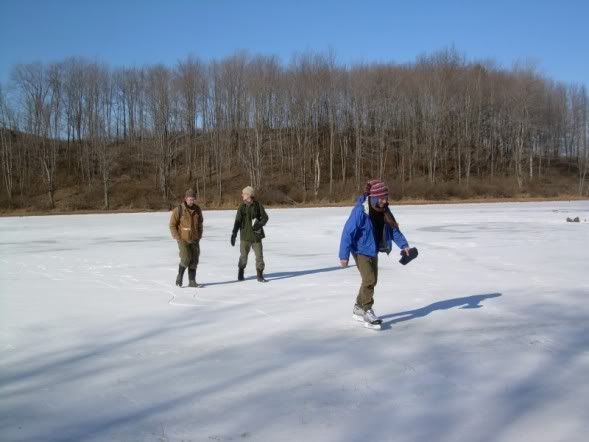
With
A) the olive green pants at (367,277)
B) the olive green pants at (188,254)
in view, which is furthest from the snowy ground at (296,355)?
the olive green pants at (188,254)

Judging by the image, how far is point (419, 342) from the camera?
5.54m

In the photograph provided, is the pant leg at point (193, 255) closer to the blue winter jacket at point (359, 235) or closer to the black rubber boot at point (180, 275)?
the black rubber boot at point (180, 275)

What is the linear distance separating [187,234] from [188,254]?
0.33 m

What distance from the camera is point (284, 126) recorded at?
55.7 m

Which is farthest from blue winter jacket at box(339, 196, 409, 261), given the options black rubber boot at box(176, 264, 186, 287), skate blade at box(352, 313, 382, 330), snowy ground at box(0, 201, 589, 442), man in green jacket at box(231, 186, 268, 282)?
black rubber boot at box(176, 264, 186, 287)

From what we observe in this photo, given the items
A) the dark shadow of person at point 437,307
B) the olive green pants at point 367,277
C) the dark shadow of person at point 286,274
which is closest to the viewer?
the olive green pants at point 367,277

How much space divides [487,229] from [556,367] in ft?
45.2

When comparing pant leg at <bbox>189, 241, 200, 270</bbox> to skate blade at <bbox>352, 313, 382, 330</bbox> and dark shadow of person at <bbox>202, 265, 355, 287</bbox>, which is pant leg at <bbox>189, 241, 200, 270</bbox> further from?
skate blade at <bbox>352, 313, 382, 330</bbox>

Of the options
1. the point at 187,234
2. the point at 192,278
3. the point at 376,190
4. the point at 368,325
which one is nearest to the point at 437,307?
the point at 368,325

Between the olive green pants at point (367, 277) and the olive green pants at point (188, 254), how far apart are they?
12.0 ft

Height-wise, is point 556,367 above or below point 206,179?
below

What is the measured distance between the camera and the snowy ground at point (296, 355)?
3.62 metres

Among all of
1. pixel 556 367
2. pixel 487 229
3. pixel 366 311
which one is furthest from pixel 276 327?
pixel 487 229

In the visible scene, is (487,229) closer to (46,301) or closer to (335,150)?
(46,301)
